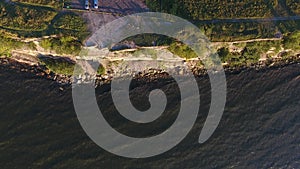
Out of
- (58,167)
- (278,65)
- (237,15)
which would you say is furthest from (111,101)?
(278,65)

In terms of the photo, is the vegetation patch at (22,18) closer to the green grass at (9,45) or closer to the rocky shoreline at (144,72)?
the green grass at (9,45)

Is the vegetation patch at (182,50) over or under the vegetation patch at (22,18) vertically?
under

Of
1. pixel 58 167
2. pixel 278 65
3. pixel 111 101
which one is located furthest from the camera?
pixel 278 65

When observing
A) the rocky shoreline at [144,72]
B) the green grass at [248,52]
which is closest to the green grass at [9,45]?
the rocky shoreline at [144,72]

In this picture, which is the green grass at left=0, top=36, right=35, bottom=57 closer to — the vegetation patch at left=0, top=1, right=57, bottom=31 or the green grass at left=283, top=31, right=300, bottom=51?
the vegetation patch at left=0, top=1, right=57, bottom=31

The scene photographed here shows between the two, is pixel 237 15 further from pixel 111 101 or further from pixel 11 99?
pixel 11 99

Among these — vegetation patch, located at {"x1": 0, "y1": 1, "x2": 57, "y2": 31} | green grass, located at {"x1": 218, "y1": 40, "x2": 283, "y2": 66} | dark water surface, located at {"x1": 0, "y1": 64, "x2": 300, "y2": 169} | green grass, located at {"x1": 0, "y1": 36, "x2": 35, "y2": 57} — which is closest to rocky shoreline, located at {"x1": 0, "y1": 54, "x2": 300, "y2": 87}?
dark water surface, located at {"x1": 0, "y1": 64, "x2": 300, "y2": 169}

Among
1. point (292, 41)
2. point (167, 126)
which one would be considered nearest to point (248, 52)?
point (292, 41)

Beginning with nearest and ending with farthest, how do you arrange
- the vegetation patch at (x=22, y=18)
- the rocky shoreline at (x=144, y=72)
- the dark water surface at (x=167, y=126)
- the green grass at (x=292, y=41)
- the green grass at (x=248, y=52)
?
1. the dark water surface at (x=167, y=126)
2. the vegetation patch at (x=22, y=18)
3. the rocky shoreline at (x=144, y=72)
4. the green grass at (x=292, y=41)
5. the green grass at (x=248, y=52)
